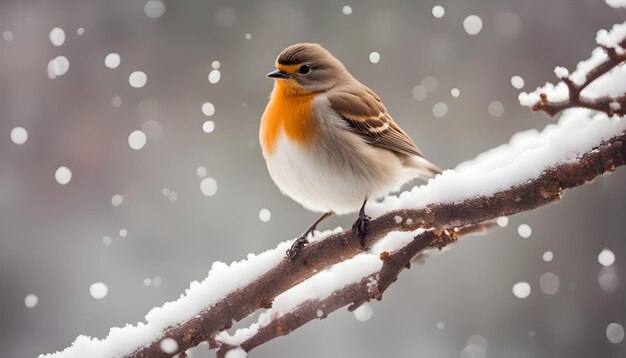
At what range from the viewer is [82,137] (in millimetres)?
2969

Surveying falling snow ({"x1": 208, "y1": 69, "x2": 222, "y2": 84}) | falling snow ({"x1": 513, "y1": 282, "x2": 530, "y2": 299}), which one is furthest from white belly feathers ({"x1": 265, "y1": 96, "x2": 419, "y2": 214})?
falling snow ({"x1": 513, "y1": 282, "x2": 530, "y2": 299})

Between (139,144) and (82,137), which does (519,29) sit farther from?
(82,137)

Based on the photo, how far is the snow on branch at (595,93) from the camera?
88cm

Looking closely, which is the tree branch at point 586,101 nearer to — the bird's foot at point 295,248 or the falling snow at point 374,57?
the bird's foot at point 295,248

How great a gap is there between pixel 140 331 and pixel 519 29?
230cm

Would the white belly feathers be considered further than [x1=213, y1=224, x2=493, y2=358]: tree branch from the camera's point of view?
Yes

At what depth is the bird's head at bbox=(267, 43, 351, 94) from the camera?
1.64 meters

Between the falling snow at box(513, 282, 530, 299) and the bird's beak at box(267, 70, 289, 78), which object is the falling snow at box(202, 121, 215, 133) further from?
the falling snow at box(513, 282, 530, 299)

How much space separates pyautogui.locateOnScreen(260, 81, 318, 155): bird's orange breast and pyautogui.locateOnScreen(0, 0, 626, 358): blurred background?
44.5 inches

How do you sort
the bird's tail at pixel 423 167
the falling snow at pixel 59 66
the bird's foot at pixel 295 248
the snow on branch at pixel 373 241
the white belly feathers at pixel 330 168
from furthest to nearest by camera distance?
the falling snow at pixel 59 66, the bird's tail at pixel 423 167, the white belly feathers at pixel 330 168, the bird's foot at pixel 295 248, the snow on branch at pixel 373 241

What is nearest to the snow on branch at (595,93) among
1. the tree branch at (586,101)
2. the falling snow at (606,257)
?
the tree branch at (586,101)

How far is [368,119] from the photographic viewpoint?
173 centimetres

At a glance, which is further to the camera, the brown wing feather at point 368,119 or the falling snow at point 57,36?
the falling snow at point 57,36

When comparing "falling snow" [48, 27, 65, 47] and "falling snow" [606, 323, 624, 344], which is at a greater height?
"falling snow" [48, 27, 65, 47]
